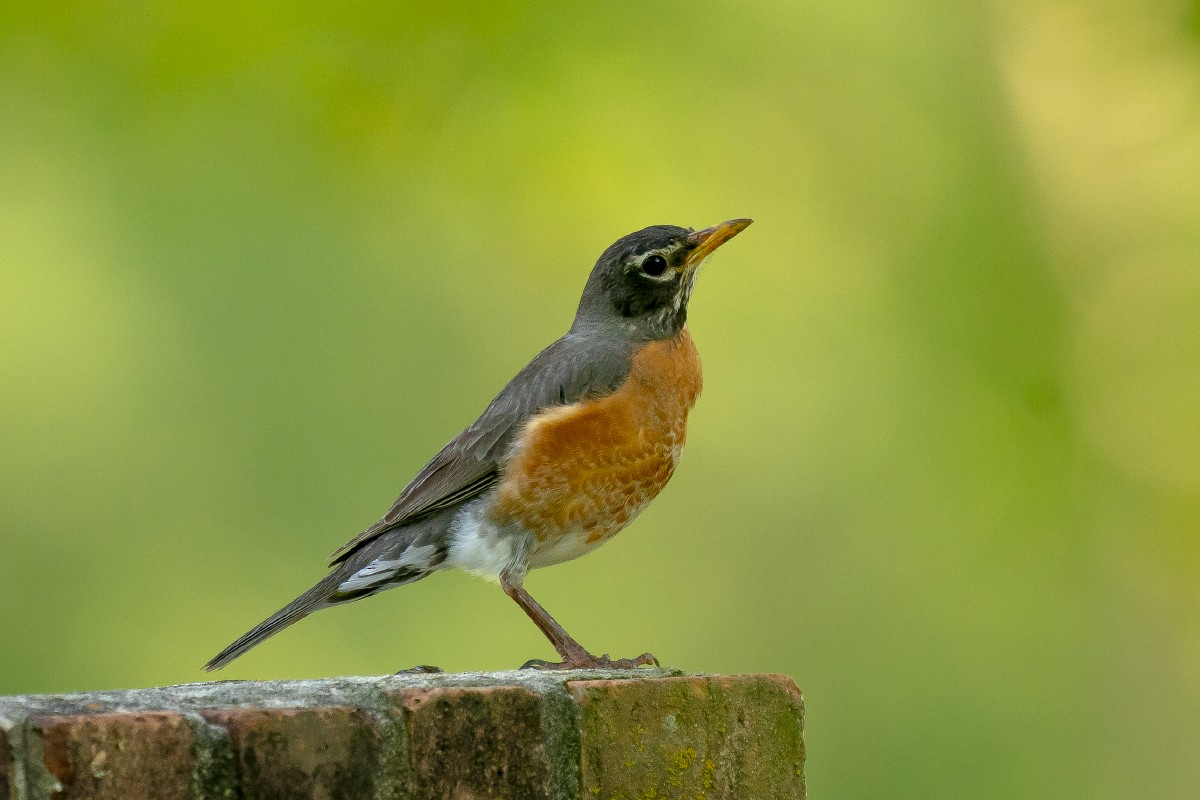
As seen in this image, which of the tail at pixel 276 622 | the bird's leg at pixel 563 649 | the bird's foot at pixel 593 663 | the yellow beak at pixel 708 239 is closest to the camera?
the bird's foot at pixel 593 663

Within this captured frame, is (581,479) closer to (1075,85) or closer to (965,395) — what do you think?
(965,395)

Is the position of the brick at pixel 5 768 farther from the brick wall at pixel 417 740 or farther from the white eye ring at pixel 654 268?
the white eye ring at pixel 654 268

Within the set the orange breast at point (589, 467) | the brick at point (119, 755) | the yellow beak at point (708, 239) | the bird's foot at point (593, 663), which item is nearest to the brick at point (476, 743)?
the brick at point (119, 755)

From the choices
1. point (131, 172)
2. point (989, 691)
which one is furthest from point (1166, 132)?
point (131, 172)

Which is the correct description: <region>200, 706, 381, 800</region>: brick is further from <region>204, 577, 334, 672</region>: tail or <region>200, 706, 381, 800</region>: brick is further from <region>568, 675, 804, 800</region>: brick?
<region>204, 577, 334, 672</region>: tail

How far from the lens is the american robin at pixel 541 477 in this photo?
4.35 m

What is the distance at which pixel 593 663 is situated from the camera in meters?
3.73

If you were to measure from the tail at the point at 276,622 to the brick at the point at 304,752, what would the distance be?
1974 millimetres

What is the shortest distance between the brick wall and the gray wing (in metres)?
2.26

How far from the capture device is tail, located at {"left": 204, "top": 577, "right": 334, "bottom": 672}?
3.67 meters

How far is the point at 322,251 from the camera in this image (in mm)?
9633

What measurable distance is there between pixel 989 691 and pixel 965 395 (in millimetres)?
2038

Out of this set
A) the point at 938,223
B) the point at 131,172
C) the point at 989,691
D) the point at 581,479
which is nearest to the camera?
the point at 581,479

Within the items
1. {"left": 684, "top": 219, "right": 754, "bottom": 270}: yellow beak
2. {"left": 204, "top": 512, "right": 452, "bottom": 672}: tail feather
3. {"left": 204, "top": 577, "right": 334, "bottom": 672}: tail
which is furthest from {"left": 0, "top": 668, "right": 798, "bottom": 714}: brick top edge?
{"left": 684, "top": 219, "right": 754, "bottom": 270}: yellow beak
